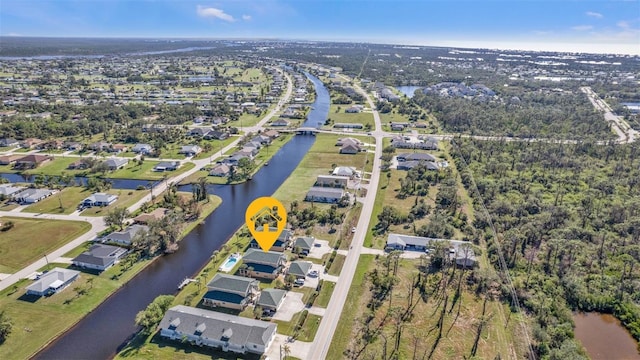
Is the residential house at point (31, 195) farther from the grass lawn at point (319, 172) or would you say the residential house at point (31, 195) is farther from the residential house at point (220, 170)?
the grass lawn at point (319, 172)

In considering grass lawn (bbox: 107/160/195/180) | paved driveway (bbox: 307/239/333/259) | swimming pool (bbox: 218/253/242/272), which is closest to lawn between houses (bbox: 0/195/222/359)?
swimming pool (bbox: 218/253/242/272)

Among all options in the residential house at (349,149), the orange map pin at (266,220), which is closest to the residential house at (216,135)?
the residential house at (349,149)

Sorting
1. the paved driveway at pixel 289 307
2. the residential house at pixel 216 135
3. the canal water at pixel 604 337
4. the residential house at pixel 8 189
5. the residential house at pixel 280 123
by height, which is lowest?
the canal water at pixel 604 337

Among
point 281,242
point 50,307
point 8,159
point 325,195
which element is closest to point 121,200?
point 50,307

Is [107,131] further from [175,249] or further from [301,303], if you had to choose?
[301,303]

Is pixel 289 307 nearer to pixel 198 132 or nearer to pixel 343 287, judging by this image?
pixel 343 287

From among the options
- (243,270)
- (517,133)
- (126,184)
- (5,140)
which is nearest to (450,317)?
(243,270)
